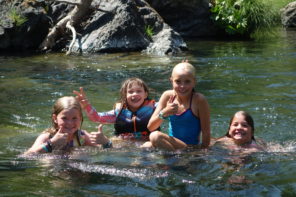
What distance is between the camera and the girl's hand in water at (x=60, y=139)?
17.9 feet

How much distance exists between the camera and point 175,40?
45.5 ft

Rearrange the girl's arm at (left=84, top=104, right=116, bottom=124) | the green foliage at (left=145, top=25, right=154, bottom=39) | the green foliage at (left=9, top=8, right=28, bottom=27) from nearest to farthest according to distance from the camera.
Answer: the girl's arm at (left=84, top=104, right=116, bottom=124) < the green foliage at (left=9, top=8, right=28, bottom=27) < the green foliage at (left=145, top=25, right=154, bottom=39)

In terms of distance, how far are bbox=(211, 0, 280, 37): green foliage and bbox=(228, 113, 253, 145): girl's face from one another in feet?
33.4

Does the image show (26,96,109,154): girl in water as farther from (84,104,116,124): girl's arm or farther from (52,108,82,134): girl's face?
(84,104,116,124): girl's arm

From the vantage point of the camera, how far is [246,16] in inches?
642

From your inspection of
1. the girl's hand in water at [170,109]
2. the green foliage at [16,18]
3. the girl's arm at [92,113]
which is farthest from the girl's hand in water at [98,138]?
the green foliage at [16,18]

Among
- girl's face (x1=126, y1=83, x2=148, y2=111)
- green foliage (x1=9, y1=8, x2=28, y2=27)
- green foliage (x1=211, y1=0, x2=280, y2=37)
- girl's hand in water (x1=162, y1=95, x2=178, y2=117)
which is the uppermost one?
green foliage (x1=211, y1=0, x2=280, y2=37)

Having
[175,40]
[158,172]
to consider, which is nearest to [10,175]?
[158,172]

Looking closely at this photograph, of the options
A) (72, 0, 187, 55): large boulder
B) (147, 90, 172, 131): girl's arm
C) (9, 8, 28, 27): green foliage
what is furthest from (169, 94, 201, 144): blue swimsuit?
(9, 8, 28, 27): green foliage

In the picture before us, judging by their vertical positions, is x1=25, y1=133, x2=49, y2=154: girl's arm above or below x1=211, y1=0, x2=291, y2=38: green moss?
below

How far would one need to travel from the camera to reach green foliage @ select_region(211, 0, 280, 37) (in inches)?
640

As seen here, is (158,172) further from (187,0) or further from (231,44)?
(187,0)

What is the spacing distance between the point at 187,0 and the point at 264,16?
2.62 metres

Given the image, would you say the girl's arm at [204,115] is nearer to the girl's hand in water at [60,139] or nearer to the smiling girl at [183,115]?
the smiling girl at [183,115]
